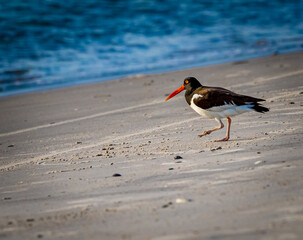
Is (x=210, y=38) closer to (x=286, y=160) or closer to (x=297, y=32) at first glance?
(x=297, y=32)

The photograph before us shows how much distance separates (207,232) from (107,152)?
2.84 m

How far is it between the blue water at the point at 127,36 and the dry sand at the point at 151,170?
4.36 meters

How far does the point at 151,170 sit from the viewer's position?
489cm

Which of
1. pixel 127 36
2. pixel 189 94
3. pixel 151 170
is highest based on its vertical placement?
pixel 127 36

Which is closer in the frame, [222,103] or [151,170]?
[151,170]

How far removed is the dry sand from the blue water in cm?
436

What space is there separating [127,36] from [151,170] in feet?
47.3

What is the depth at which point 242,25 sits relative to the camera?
65.5 ft

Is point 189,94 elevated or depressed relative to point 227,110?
elevated

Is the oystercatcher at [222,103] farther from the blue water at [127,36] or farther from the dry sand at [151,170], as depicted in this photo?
the blue water at [127,36]

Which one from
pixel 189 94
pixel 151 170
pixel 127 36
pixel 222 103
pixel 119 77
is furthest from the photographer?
pixel 127 36

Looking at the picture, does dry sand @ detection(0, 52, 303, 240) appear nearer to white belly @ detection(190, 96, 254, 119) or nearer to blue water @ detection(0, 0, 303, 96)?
white belly @ detection(190, 96, 254, 119)

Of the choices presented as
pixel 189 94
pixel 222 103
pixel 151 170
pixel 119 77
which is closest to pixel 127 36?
pixel 119 77

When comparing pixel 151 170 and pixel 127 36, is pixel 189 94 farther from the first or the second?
pixel 127 36
